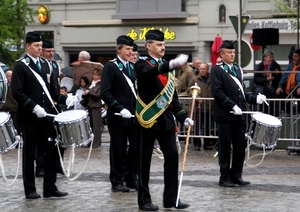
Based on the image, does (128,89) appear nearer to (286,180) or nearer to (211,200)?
(211,200)

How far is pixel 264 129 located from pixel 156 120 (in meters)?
2.73

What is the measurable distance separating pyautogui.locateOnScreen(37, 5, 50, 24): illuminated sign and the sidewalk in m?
25.0

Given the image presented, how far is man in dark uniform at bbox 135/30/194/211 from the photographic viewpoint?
1066cm

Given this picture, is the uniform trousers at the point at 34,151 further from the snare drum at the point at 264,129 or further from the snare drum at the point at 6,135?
the snare drum at the point at 264,129

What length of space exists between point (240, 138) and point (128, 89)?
180cm

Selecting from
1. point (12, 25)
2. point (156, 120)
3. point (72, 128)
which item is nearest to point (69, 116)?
point (72, 128)

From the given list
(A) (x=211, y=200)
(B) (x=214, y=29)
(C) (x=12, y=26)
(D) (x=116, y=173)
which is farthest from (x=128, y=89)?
(B) (x=214, y=29)

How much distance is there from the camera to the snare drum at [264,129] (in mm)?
12906

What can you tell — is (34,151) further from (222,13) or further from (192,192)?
(222,13)

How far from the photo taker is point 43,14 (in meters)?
40.7

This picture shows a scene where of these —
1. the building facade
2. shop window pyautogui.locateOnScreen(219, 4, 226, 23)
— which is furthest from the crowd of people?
shop window pyautogui.locateOnScreen(219, 4, 226, 23)

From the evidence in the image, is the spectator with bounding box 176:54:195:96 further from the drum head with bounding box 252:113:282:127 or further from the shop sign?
the shop sign

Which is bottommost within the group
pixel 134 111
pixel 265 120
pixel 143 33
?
pixel 265 120

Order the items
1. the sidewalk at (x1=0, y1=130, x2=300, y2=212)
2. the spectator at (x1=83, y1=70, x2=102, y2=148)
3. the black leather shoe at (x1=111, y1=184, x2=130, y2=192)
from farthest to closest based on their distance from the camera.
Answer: the spectator at (x1=83, y1=70, x2=102, y2=148), the black leather shoe at (x1=111, y1=184, x2=130, y2=192), the sidewalk at (x1=0, y1=130, x2=300, y2=212)
